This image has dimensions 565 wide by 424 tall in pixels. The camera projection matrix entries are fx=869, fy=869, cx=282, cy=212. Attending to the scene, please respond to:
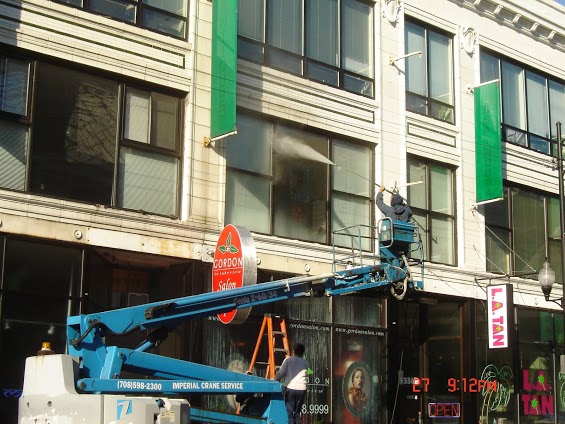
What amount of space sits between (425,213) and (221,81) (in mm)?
7610

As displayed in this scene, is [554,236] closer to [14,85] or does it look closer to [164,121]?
[164,121]

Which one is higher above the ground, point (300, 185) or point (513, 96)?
point (513, 96)

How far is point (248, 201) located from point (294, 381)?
7.96 m

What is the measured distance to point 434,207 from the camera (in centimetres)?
2362

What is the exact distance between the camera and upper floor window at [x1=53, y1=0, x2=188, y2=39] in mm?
17159

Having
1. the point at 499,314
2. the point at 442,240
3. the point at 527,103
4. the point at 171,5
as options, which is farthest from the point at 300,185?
the point at 527,103

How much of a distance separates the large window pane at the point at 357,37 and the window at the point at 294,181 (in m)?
2.12

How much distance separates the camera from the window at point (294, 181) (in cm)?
1920

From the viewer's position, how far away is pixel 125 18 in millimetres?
17594

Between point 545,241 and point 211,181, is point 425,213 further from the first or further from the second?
point 211,181

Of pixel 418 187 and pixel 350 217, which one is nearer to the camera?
pixel 350 217

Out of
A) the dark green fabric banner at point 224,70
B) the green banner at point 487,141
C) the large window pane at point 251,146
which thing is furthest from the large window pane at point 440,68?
the dark green fabric banner at point 224,70

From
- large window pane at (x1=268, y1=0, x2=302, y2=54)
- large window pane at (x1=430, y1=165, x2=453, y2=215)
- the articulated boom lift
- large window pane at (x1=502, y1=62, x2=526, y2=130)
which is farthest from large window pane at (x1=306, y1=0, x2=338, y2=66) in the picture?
the articulated boom lift

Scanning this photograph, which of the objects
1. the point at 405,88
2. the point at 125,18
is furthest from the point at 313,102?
the point at 125,18
